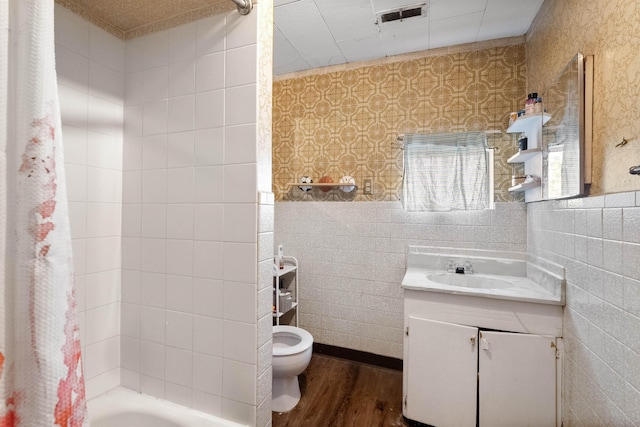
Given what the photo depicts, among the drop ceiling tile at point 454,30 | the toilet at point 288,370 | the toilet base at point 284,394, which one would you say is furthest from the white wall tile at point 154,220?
the drop ceiling tile at point 454,30

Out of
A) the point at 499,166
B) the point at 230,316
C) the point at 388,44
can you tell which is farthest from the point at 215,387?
the point at 388,44

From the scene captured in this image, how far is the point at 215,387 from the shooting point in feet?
3.93

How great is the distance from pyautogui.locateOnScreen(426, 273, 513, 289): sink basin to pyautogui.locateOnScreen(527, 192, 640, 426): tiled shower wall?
0.44 metres

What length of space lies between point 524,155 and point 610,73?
72 cm

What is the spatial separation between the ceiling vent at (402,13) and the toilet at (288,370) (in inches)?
85.4

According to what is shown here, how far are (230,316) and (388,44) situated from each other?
7.08 ft

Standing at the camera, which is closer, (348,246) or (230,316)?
(230,316)

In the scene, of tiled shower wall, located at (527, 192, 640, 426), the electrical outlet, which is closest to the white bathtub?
tiled shower wall, located at (527, 192, 640, 426)

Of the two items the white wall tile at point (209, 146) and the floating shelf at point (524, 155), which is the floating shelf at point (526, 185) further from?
the white wall tile at point (209, 146)

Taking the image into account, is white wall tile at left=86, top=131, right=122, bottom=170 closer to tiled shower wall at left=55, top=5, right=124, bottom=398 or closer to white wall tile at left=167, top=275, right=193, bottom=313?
tiled shower wall at left=55, top=5, right=124, bottom=398

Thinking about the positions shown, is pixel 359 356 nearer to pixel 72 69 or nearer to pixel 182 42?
pixel 182 42

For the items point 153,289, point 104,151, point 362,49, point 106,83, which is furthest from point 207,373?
point 362,49

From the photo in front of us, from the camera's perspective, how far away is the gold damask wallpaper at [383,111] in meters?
2.13

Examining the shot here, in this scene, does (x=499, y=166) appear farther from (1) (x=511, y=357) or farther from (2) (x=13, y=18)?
(2) (x=13, y=18)
